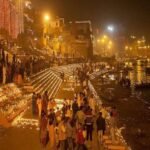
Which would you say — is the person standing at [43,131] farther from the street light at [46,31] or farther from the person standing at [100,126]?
the street light at [46,31]

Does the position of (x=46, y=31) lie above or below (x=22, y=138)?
above

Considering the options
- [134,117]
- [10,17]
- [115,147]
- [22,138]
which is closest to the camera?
[22,138]

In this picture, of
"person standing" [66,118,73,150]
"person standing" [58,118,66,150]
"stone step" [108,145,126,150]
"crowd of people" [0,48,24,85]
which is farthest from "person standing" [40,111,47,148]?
"crowd of people" [0,48,24,85]

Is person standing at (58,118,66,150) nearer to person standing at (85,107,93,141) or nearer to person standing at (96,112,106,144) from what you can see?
person standing at (85,107,93,141)

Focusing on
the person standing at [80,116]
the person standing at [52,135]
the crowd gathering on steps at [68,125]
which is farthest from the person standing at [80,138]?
the person standing at [80,116]

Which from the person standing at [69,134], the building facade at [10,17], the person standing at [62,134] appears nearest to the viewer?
the person standing at [62,134]

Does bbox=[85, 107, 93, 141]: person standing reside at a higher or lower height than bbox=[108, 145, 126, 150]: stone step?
higher

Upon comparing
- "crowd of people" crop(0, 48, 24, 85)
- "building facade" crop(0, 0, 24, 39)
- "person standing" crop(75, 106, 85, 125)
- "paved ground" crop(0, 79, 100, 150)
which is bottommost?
"paved ground" crop(0, 79, 100, 150)

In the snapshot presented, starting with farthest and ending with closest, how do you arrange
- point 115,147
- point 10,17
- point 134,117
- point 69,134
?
point 10,17
point 134,117
point 115,147
point 69,134

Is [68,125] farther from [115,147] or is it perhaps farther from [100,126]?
[115,147]

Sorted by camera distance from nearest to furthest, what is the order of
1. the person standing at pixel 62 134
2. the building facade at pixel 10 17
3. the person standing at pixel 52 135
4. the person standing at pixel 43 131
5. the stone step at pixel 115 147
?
the person standing at pixel 62 134, the person standing at pixel 52 135, the person standing at pixel 43 131, the stone step at pixel 115 147, the building facade at pixel 10 17

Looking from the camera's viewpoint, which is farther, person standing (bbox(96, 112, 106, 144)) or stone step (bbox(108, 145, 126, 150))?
person standing (bbox(96, 112, 106, 144))

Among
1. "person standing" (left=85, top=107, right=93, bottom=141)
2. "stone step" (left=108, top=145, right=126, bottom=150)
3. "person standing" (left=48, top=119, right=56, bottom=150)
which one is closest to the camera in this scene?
"person standing" (left=48, top=119, right=56, bottom=150)

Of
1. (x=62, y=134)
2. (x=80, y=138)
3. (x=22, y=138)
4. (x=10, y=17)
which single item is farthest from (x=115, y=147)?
(x=10, y=17)
